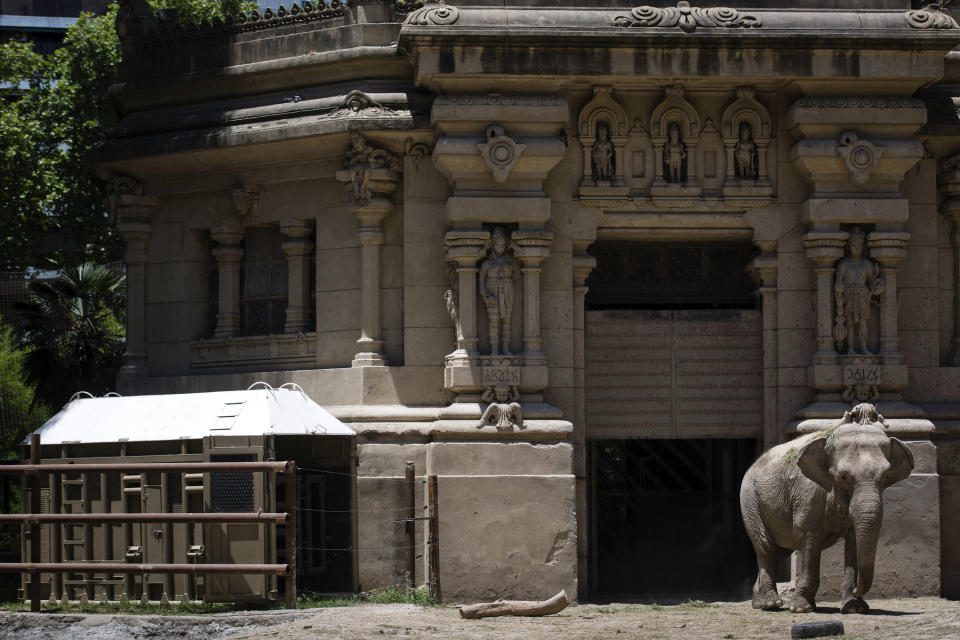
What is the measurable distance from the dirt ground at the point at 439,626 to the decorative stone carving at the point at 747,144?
539 centimetres

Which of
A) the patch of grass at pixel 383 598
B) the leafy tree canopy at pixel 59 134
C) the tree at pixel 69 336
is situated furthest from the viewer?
the tree at pixel 69 336

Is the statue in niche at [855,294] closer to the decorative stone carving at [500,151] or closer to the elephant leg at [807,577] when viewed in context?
the elephant leg at [807,577]

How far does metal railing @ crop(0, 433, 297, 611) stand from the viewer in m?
14.3

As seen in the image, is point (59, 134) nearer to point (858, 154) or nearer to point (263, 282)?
point (263, 282)

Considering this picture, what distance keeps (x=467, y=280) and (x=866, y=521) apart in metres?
5.63

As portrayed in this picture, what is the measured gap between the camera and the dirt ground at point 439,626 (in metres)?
13.5

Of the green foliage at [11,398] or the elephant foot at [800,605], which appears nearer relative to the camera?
the elephant foot at [800,605]

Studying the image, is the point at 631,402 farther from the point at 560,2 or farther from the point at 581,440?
the point at 560,2

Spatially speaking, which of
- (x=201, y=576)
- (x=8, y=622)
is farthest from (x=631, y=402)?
(x=8, y=622)

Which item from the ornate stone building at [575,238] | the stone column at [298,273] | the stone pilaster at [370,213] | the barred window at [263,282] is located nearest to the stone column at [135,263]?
the ornate stone building at [575,238]

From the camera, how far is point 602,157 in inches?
711

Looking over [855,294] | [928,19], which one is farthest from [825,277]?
[928,19]

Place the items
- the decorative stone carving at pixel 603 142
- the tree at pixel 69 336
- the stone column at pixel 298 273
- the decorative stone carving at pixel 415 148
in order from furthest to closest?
1. the tree at pixel 69 336
2. the stone column at pixel 298 273
3. the decorative stone carving at pixel 415 148
4. the decorative stone carving at pixel 603 142

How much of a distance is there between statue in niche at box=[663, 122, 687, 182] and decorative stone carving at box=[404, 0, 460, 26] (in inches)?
120
